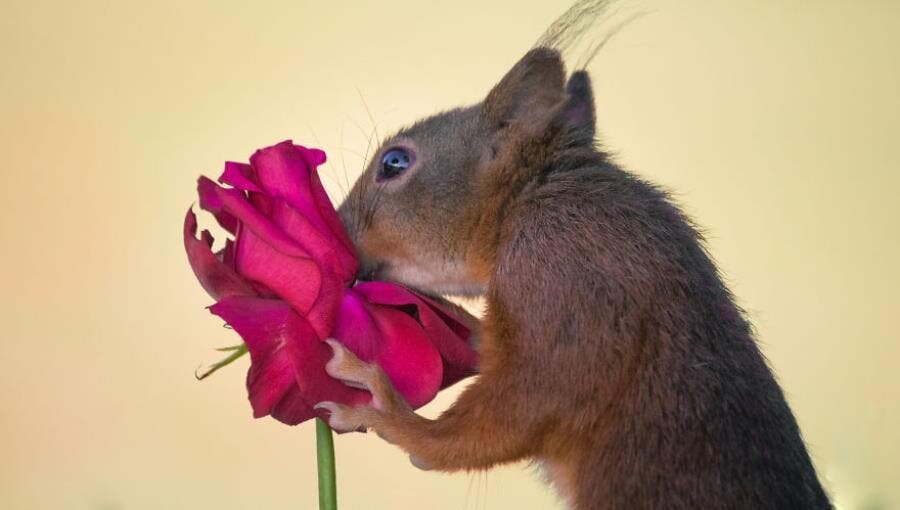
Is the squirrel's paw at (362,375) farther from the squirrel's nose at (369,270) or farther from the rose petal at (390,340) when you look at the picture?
the squirrel's nose at (369,270)

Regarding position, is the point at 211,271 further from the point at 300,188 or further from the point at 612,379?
the point at 612,379

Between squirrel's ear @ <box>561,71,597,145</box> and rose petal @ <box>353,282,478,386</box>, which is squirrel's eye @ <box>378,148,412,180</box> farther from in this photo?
rose petal @ <box>353,282,478,386</box>

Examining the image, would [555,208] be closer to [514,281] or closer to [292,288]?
[514,281]

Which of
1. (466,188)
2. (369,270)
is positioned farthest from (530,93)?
(369,270)

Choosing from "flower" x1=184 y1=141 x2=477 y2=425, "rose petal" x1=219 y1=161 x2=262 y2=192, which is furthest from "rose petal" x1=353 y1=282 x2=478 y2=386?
"rose petal" x1=219 y1=161 x2=262 y2=192

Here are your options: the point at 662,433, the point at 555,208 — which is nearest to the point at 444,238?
the point at 555,208

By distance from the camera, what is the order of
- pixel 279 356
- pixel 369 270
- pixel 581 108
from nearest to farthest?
pixel 279 356, pixel 369 270, pixel 581 108

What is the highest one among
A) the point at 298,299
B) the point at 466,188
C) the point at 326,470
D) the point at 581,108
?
the point at 581,108
